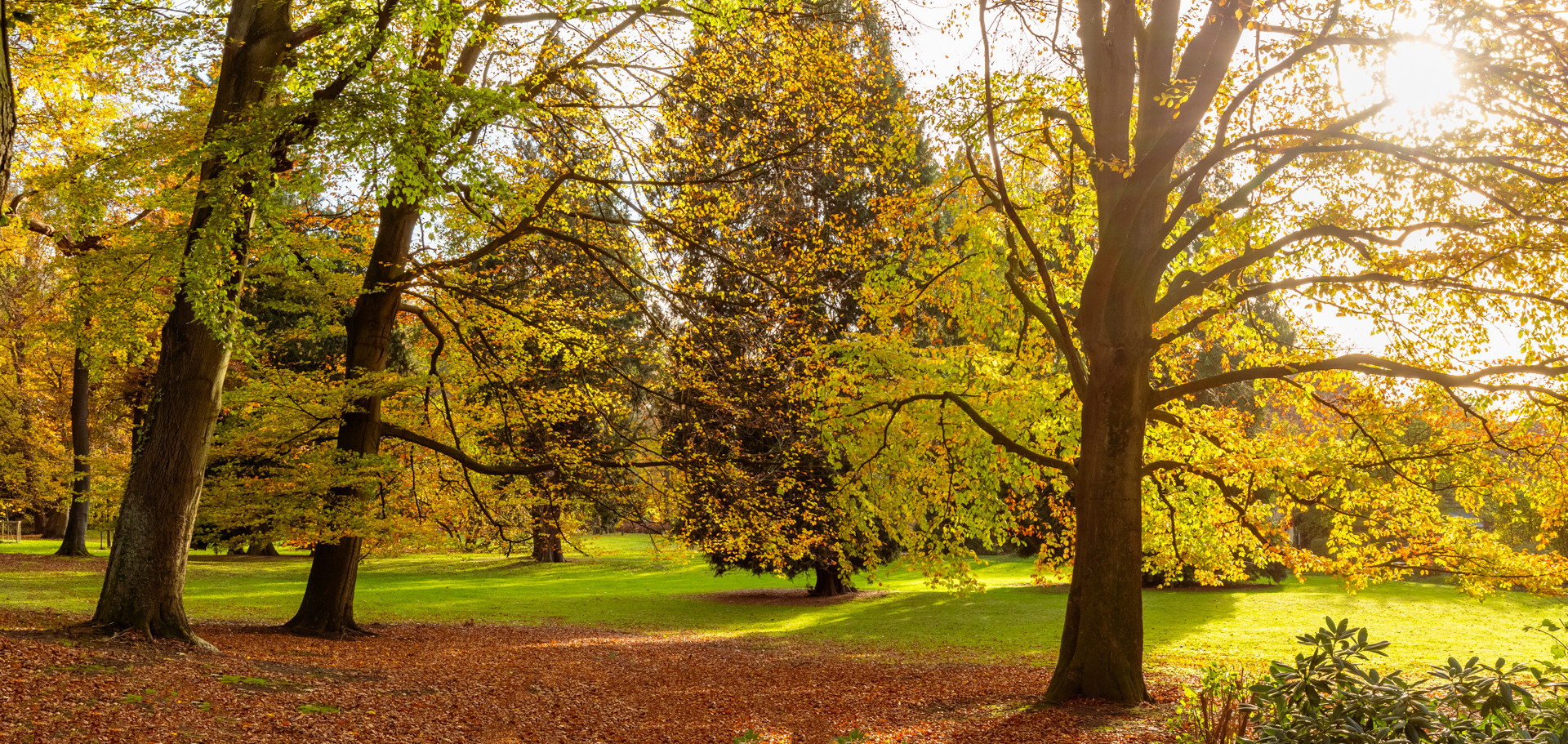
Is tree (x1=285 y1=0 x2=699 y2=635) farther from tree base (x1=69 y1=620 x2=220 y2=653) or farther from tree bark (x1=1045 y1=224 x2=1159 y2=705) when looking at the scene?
tree bark (x1=1045 y1=224 x2=1159 y2=705)

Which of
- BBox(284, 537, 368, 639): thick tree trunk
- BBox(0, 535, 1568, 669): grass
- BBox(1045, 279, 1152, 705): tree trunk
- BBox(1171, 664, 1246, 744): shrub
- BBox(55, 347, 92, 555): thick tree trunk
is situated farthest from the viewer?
BBox(55, 347, 92, 555): thick tree trunk

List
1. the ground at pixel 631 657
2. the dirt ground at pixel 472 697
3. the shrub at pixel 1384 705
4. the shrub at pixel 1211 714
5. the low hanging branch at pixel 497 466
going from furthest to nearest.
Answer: the low hanging branch at pixel 497 466 → the ground at pixel 631 657 → the dirt ground at pixel 472 697 → the shrub at pixel 1211 714 → the shrub at pixel 1384 705

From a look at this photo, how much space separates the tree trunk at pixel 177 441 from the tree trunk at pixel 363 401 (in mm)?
3412

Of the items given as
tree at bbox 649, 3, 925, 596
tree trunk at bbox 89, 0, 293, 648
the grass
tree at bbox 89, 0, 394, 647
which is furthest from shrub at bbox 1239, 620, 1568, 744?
tree trunk at bbox 89, 0, 293, 648

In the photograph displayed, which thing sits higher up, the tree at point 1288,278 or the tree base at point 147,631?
the tree at point 1288,278

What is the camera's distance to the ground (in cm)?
683

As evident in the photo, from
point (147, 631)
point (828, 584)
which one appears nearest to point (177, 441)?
point (147, 631)

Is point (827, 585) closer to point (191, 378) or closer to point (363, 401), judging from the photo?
point (363, 401)

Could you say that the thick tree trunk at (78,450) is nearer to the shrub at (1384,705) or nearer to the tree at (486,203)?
the tree at (486,203)

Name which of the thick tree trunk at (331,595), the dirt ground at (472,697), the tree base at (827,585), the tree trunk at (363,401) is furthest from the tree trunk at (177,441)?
the tree base at (827,585)

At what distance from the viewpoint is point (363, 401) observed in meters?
12.7

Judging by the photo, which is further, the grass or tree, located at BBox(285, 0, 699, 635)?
the grass

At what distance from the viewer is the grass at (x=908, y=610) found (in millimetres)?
16078

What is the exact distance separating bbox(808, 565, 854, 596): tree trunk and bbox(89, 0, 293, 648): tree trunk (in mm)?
16714
